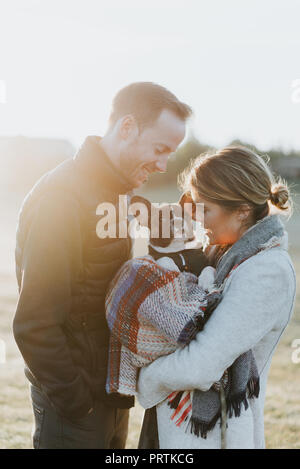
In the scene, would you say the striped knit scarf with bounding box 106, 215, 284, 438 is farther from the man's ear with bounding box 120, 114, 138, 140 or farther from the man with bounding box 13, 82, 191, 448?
the man's ear with bounding box 120, 114, 138, 140

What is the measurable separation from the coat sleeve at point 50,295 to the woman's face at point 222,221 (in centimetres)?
57

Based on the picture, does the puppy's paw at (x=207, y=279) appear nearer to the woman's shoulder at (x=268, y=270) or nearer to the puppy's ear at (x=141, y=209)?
the woman's shoulder at (x=268, y=270)

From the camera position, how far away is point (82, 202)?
1.94m

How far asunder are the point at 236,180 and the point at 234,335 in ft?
2.12

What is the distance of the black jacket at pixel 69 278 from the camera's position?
5.92 feet

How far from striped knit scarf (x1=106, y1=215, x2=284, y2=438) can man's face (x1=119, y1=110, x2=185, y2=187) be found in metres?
0.47

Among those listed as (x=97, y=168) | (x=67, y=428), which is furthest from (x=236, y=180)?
(x=67, y=428)

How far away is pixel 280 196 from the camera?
2068 mm

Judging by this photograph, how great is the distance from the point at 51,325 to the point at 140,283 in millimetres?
388

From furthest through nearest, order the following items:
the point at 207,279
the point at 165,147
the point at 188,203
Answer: the point at 188,203 → the point at 165,147 → the point at 207,279

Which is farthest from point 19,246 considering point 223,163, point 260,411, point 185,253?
point 260,411

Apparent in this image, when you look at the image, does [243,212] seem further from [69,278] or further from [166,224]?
[69,278]

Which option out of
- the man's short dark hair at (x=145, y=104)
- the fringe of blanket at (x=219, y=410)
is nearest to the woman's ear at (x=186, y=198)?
the man's short dark hair at (x=145, y=104)

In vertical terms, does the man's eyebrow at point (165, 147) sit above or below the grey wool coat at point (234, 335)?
above
